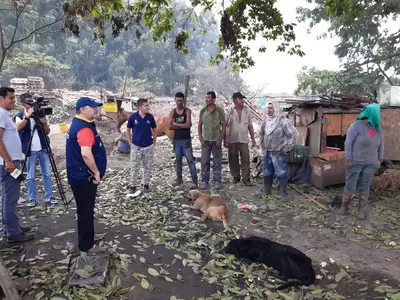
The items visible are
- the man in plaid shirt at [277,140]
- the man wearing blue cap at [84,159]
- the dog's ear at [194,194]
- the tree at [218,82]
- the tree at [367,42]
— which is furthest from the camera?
the tree at [218,82]

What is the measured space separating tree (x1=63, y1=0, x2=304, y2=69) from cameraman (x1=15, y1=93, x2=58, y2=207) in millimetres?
1540

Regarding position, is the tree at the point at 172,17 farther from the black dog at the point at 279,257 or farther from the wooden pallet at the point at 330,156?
the black dog at the point at 279,257

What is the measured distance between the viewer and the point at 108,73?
3984 cm

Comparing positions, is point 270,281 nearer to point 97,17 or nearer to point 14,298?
point 14,298

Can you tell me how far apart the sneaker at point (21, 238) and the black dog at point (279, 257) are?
9.08 ft

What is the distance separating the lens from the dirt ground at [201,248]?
3.34 meters

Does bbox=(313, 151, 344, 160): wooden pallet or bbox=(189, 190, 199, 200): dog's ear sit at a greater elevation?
bbox=(313, 151, 344, 160): wooden pallet

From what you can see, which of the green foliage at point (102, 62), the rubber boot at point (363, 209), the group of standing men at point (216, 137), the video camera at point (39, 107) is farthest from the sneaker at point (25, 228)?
the green foliage at point (102, 62)

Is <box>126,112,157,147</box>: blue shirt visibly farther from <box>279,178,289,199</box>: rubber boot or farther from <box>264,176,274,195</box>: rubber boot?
<box>279,178,289,199</box>: rubber boot

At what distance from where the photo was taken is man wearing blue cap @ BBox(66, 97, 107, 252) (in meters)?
3.22

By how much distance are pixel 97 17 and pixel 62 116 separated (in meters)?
17.8

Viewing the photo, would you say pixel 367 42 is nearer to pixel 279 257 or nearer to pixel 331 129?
pixel 331 129

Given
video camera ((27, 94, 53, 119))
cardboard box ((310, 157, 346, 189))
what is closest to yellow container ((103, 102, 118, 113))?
video camera ((27, 94, 53, 119))

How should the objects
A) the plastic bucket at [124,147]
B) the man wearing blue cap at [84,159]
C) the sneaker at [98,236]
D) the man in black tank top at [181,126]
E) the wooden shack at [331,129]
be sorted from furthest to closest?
the plastic bucket at [124,147] < the wooden shack at [331,129] < the man in black tank top at [181,126] < the sneaker at [98,236] < the man wearing blue cap at [84,159]
